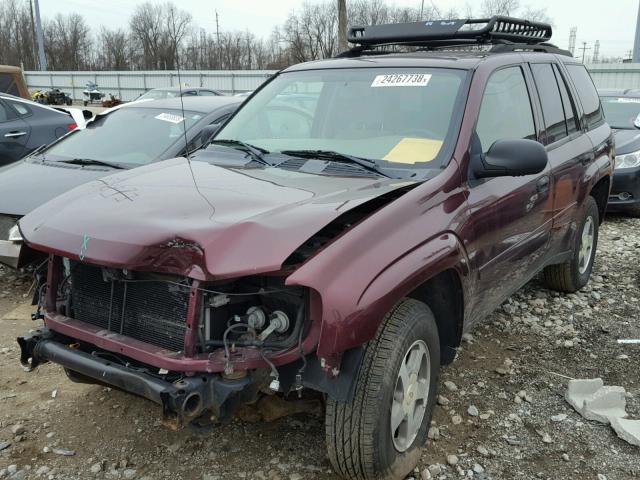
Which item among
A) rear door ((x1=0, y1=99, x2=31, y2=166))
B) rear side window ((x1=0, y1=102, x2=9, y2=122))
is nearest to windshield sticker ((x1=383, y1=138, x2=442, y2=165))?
rear door ((x1=0, y1=99, x2=31, y2=166))

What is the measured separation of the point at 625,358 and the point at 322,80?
8.99 ft

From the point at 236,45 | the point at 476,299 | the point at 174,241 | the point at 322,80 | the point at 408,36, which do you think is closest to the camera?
the point at 174,241

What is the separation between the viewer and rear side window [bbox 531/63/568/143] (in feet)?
13.6

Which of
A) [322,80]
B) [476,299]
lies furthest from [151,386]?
[322,80]

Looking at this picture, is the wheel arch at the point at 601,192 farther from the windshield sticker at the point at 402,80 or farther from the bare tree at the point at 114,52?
the bare tree at the point at 114,52

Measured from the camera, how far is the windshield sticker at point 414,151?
10.5 ft

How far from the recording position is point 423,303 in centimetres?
283

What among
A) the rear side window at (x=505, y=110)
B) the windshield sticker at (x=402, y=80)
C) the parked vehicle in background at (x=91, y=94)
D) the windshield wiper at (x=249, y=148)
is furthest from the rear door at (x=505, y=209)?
the parked vehicle in background at (x=91, y=94)

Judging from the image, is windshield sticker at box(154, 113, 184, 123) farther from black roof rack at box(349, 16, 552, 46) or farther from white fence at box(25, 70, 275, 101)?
white fence at box(25, 70, 275, 101)

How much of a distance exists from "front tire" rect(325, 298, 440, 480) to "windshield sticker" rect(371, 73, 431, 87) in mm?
1397

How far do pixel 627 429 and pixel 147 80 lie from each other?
38.0 metres

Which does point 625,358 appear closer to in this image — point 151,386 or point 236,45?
point 151,386

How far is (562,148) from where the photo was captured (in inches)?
168

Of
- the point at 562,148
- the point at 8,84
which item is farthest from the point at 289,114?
the point at 8,84
